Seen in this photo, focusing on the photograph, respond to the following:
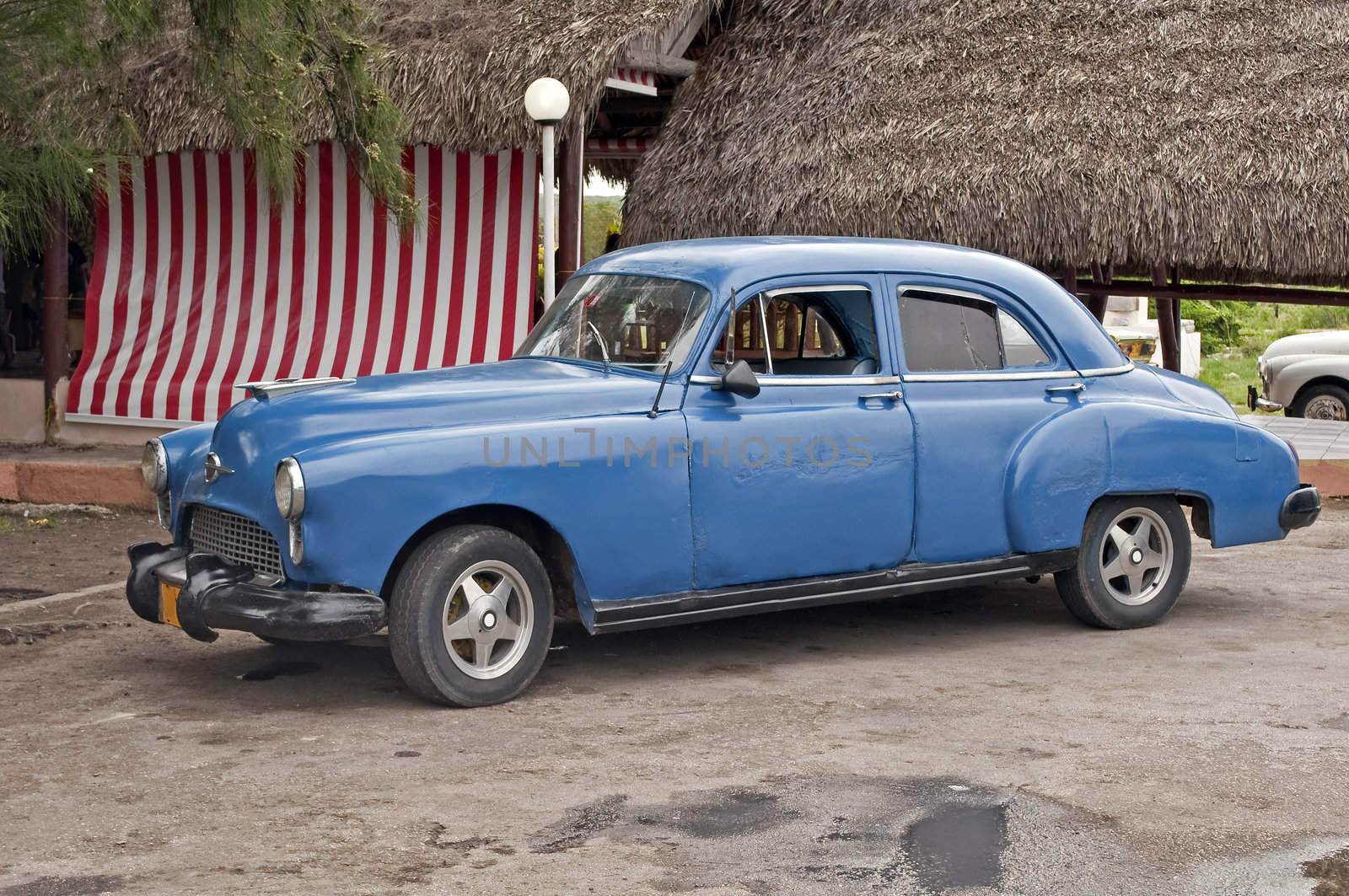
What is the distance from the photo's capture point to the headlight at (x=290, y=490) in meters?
5.40

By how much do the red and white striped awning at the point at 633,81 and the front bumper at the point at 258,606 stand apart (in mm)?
6479

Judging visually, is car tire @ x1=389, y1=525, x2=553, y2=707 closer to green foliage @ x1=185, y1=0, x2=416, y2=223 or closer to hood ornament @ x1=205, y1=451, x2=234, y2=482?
hood ornament @ x1=205, y1=451, x2=234, y2=482

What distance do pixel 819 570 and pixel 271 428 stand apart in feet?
7.13

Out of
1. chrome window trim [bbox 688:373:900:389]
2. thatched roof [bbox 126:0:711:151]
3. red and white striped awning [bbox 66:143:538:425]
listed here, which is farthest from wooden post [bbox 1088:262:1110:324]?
chrome window trim [bbox 688:373:900:389]

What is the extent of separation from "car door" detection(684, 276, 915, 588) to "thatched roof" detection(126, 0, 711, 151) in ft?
15.2

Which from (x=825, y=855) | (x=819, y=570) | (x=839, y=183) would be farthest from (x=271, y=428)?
(x=839, y=183)

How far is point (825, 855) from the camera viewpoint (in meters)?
4.22

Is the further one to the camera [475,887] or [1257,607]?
[1257,607]

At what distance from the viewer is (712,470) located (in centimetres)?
609

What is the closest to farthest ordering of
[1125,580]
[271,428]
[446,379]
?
[271,428] < [446,379] < [1125,580]

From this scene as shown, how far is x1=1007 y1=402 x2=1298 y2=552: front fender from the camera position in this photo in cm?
673

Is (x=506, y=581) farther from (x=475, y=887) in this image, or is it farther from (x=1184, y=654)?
(x=1184, y=654)

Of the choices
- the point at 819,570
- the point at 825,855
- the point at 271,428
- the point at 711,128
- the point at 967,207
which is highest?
the point at 711,128

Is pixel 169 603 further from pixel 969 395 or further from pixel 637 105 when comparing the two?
pixel 637 105
